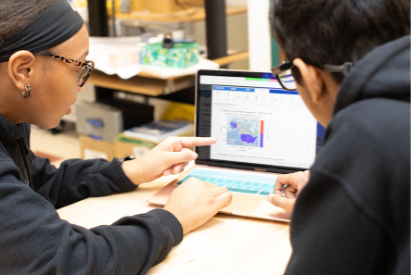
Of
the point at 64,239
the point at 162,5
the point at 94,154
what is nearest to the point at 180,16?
the point at 162,5

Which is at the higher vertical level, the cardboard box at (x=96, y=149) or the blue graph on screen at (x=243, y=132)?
the blue graph on screen at (x=243, y=132)

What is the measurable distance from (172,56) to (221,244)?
56.8 inches

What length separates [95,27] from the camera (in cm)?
263

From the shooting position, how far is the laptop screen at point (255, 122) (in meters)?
1.04

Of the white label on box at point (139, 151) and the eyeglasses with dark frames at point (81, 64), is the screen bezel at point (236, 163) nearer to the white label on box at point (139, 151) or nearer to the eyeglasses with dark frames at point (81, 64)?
the eyeglasses with dark frames at point (81, 64)

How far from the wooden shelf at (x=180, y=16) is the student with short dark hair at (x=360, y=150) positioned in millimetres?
2555

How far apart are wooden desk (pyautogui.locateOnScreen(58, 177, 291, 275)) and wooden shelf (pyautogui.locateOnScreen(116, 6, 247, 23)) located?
2.32 meters

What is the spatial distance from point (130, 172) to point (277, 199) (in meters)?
0.39

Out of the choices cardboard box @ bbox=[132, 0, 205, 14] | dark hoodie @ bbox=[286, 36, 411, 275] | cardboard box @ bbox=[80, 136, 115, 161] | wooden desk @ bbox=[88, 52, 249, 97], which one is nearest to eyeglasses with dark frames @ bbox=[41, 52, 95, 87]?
dark hoodie @ bbox=[286, 36, 411, 275]

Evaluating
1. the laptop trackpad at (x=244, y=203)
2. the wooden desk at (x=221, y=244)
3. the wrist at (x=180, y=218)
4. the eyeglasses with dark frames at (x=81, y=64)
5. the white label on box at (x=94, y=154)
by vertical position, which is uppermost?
the eyeglasses with dark frames at (x=81, y=64)

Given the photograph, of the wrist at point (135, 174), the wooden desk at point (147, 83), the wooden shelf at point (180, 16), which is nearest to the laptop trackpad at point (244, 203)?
the wrist at point (135, 174)

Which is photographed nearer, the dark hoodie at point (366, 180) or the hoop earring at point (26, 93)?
the dark hoodie at point (366, 180)

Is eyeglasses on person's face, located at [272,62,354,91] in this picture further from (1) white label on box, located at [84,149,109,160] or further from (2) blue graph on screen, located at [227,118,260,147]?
(1) white label on box, located at [84,149,109,160]

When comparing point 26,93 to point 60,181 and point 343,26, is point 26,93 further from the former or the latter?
point 343,26
